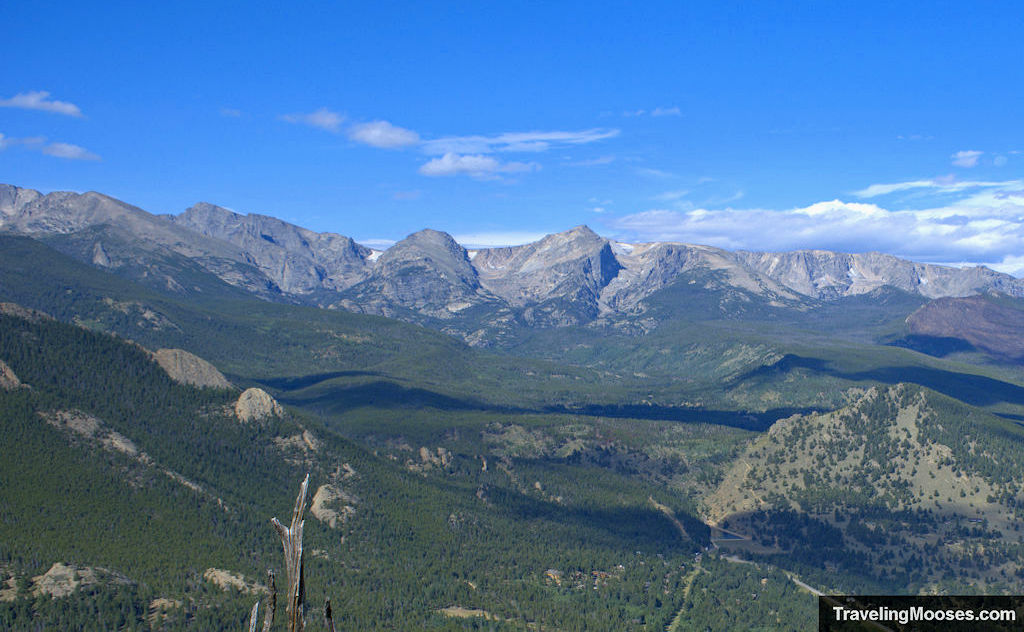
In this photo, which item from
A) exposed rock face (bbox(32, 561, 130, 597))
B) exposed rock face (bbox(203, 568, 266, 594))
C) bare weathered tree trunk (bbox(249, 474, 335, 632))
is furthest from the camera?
exposed rock face (bbox(203, 568, 266, 594))

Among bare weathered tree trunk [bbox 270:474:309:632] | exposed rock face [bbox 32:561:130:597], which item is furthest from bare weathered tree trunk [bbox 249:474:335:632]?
exposed rock face [bbox 32:561:130:597]

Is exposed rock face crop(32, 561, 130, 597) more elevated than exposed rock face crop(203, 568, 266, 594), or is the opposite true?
exposed rock face crop(32, 561, 130, 597)

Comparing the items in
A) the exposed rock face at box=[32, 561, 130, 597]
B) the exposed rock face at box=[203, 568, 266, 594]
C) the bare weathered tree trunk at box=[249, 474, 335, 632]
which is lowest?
the exposed rock face at box=[203, 568, 266, 594]

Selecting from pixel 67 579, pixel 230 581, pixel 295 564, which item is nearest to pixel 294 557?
pixel 295 564

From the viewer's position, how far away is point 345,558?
195 meters

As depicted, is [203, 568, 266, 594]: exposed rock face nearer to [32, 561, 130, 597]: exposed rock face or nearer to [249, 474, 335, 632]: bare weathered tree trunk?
[32, 561, 130, 597]: exposed rock face

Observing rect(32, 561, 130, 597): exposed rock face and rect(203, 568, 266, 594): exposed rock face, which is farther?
rect(203, 568, 266, 594): exposed rock face

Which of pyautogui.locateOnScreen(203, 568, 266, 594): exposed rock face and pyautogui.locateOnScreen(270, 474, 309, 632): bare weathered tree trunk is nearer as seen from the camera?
pyautogui.locateOnScreen(270, 474, 309, 632): bare weathered tree trunk

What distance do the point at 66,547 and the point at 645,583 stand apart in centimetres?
12598

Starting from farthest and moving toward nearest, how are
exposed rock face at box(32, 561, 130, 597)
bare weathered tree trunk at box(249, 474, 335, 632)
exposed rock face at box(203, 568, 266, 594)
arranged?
exposed rock face at box(203, 568, 266, 594) → exposed rock face at box(32, 561, 130, 597) → bare weathered tree trunk at box(249, 474, 335, 632)

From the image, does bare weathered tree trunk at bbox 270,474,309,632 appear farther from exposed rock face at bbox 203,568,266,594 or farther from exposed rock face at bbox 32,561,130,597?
exposed rock face at bbox 203,568,266,594

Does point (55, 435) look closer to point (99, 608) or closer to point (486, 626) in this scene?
point (99, 608)

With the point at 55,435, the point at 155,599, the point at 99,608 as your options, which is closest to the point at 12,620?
the point at 99,608

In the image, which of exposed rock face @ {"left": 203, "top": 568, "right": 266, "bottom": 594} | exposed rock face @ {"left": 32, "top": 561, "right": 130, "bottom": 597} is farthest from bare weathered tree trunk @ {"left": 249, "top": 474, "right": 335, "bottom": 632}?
exposed rock face @ {"left": 203, "top": 568, "right": 266, "bottom": 594}
